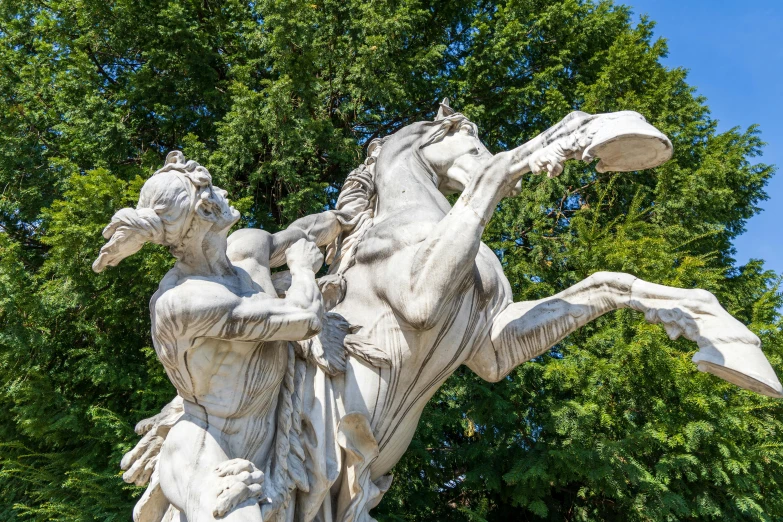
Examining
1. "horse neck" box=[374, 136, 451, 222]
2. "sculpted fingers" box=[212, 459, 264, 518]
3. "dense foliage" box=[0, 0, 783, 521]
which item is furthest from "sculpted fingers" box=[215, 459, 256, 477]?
"dense foliage" box=[0, 0, 783, 521]

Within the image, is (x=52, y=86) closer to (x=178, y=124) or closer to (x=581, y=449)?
(x=178, y=124)

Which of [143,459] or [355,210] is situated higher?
[355,210]

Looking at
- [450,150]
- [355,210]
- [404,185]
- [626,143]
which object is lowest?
[355,210]

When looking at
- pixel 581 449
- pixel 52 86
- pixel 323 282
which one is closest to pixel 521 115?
pixel 581 449

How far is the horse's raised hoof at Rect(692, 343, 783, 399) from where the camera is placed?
8.01 ft

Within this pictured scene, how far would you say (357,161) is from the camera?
26.2 ft

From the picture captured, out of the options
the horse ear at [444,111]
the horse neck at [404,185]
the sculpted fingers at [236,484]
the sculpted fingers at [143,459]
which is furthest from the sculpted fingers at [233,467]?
the horse ear at [444,111]

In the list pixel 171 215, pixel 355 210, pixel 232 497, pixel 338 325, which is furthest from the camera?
pixel 355 210

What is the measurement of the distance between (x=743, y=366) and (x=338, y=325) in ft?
4.85

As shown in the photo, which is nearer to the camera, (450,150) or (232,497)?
(232,497)

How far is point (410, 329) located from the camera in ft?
9.60

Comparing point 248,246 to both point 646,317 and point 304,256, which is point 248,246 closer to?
point 304,256

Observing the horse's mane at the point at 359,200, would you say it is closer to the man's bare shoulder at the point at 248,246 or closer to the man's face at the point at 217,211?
the man's bare shoulder at the point at 248,246

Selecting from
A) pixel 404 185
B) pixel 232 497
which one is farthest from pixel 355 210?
pixel 232 497
